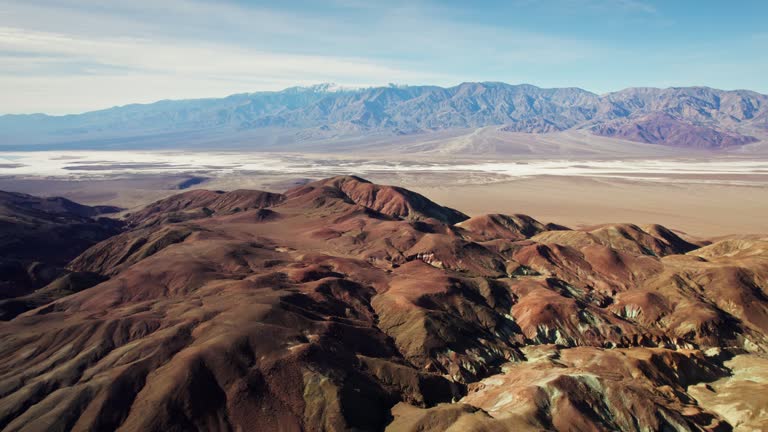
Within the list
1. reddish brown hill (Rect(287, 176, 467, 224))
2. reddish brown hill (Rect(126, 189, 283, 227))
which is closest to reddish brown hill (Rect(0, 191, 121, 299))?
reddish brown hill (Rect(126, 189, 283, 227))

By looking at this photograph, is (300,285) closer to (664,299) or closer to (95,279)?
(95,279)

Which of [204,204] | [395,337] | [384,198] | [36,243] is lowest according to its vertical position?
[395,337]

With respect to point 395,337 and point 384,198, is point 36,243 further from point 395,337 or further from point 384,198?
point 395,337

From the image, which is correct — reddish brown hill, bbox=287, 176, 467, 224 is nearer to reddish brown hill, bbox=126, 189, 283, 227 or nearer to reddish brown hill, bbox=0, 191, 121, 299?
reddish brown hill, bbox=126, 189, 283, 227

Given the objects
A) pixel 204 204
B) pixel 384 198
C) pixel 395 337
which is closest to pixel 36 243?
pixel 204 204

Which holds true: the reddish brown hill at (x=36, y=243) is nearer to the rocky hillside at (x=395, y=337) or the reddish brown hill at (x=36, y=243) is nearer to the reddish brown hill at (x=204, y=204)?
the rocky hillside at (x=395, y=337)

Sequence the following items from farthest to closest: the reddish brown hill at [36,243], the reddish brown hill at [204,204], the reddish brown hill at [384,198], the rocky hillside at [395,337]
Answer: the reddish brown hill at [204,204] < the reddish brown hill at [384,198] < the reddish brown hill at [36,243] < the rocky hillside at [395,337]

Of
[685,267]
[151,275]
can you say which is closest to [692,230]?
[685,267]

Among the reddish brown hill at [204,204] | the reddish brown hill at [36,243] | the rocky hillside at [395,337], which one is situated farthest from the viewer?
the reddish brown hill at [204,204]

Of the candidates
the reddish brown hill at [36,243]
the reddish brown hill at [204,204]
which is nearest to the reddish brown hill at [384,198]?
the reddish brown hill at [204,204]
